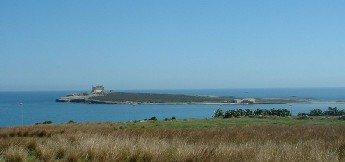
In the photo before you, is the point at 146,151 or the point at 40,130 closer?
the point at 146,151

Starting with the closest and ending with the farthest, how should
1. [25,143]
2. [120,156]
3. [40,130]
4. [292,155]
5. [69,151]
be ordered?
[292,155] → [120,156] → [69,151] → [25,143] → [40,130]

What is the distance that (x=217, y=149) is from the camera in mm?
10297

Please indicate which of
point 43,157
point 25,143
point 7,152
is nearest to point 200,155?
point 43,157

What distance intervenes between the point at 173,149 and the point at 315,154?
305 cm

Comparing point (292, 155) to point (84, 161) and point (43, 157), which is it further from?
point (43, 157)

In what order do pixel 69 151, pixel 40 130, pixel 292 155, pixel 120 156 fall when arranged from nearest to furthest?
pixel 292 155, pixel 120 156, pixel 69 151, pixel 40 130

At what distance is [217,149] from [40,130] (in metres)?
15.1

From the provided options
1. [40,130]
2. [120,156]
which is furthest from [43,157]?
[40,130]

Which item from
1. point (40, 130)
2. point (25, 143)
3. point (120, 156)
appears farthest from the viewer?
point (40, 130)

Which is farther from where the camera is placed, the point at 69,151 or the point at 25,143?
the point at 25,143

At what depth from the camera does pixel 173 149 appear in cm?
1077

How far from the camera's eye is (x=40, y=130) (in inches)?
926

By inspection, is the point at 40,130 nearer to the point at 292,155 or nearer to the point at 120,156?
the point at 120,156

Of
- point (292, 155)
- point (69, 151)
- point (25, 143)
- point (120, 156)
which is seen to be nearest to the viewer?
point (292, 155)
